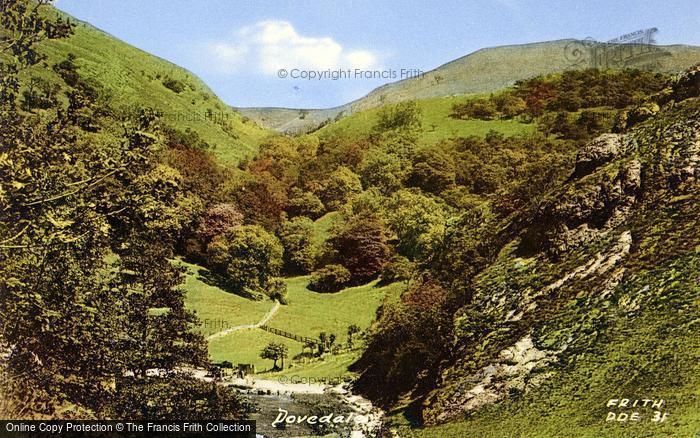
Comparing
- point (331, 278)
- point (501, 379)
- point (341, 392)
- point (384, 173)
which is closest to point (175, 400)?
point (501, 379)

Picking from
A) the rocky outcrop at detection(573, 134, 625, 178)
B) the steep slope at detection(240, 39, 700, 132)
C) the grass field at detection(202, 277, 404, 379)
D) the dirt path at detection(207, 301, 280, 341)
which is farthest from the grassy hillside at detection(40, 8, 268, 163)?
the rocky outcrop at detection(573, 134, 625, 178)

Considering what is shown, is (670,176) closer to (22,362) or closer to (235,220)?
(22,362)

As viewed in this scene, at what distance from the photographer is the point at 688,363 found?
35.6 feet

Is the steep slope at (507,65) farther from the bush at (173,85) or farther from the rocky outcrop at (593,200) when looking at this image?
the rocky outcrop at (593,200)

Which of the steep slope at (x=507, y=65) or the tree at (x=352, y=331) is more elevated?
the steep slope at (x=507, y=65)

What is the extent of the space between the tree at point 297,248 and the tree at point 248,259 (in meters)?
5.17

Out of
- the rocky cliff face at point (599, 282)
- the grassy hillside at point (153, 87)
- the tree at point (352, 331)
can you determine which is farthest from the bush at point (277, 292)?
the grassy hillside at point (153, 87)

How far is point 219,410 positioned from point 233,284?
2694 cm

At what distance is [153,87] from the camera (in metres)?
85.6

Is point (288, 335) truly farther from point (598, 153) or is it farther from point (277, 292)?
point (598, 153)

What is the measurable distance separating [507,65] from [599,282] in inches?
3582

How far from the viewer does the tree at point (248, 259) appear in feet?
129

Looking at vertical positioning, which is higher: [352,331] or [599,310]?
[599,310]

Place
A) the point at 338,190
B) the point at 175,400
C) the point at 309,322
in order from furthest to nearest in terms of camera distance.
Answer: the point at 338,190
the point at 309,322
the point at 175,400
